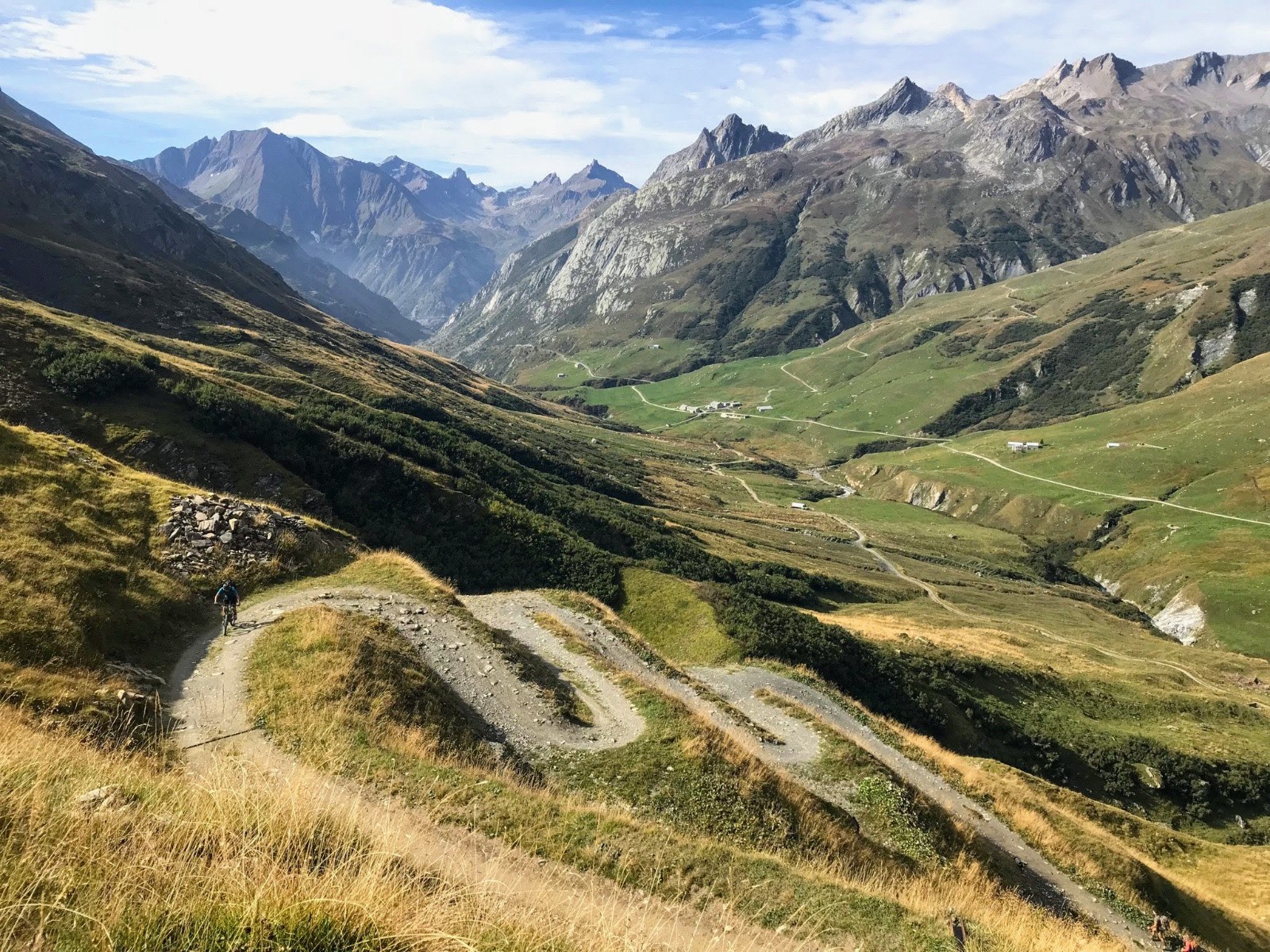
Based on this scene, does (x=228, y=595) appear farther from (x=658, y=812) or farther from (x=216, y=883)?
(x=216, y=883)

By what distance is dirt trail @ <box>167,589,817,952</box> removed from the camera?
6184 millimetres

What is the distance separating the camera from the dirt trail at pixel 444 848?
6.18m

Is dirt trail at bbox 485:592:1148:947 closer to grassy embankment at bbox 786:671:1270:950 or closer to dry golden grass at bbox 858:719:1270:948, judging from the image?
grassy embankment at bbox 786:671:1270:950

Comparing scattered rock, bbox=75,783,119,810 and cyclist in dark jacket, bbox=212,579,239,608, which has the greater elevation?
scattered rock, bbox=75,783,119,810

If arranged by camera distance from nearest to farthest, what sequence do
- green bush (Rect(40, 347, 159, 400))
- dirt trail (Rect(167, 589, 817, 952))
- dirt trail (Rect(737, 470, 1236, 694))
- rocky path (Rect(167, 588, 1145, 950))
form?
dirt trail (Rect(167, 589, 817, 952))
rocky path (Rect(167, 588, 1145, 950))
green bush (Rect(40, 347, 159, 400))
dirt trail (Rect(737, 470, 1236, 694))

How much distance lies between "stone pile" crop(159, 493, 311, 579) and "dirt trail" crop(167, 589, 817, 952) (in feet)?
15.8

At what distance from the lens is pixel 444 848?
9.48 m

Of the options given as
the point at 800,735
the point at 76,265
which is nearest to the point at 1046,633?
the point at 800,735

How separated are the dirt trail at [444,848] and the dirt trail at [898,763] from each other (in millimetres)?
15356

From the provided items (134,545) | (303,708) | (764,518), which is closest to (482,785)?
(303,708)

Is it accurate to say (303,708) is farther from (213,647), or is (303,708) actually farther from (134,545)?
(134,545)

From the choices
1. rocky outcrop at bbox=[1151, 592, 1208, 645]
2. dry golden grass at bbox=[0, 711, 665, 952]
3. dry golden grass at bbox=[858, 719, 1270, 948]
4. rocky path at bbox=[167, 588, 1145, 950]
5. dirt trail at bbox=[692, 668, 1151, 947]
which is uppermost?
dry golden grass at bbox=[0, 711, 665, 952]

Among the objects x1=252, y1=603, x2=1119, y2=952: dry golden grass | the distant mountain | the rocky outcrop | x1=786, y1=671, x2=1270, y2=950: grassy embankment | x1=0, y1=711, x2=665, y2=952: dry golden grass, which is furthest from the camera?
the distant mountain

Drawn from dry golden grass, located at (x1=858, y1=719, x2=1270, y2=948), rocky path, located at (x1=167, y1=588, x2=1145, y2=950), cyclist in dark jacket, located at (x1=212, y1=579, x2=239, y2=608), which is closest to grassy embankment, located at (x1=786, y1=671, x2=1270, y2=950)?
dry golden grass, located at (x1=858, y1=719, x2=1270, y2=948)
